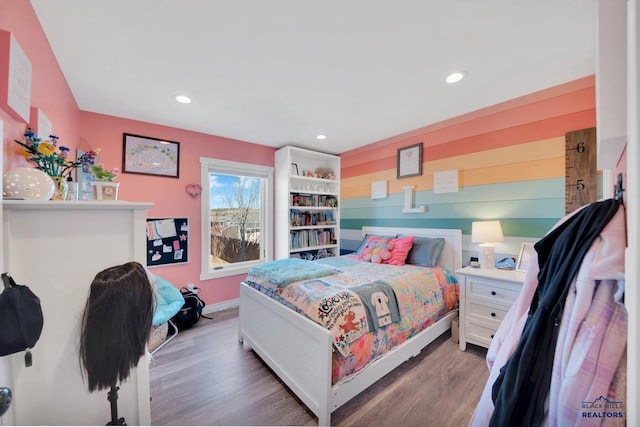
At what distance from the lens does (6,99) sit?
101cm

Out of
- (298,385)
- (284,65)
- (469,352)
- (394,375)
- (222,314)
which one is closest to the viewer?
(298,385)

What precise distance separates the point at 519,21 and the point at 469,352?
8.43 ft

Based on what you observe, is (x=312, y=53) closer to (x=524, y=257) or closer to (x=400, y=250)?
(x=400, y=250)

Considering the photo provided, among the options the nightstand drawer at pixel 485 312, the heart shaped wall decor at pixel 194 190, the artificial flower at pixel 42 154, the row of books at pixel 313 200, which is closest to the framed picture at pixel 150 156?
the heart shaped wall decor at pixel 194 190

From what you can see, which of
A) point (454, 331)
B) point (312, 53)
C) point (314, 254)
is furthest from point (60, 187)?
point (454, 331)

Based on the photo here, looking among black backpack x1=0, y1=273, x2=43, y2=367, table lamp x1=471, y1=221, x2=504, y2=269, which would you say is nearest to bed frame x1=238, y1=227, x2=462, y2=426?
table lamp x1=471, y1=221, x2=504, y2=269

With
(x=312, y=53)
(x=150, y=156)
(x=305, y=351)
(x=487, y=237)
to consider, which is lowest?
A: (x=305, y=351)

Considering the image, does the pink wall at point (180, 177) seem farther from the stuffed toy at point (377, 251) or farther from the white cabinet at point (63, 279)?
the white cabinet at point (63, 279)

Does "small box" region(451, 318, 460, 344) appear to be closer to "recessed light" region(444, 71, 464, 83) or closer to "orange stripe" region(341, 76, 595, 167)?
"orange stripe" region(341, 76, 595, 167)

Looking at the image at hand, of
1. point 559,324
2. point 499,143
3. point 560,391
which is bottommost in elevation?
point 560,391

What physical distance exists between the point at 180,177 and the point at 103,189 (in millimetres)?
2010

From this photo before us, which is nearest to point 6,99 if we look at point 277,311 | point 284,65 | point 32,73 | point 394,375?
point 32,73

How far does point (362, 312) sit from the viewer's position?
1.70m

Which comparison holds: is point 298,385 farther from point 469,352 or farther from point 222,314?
point 222,314
